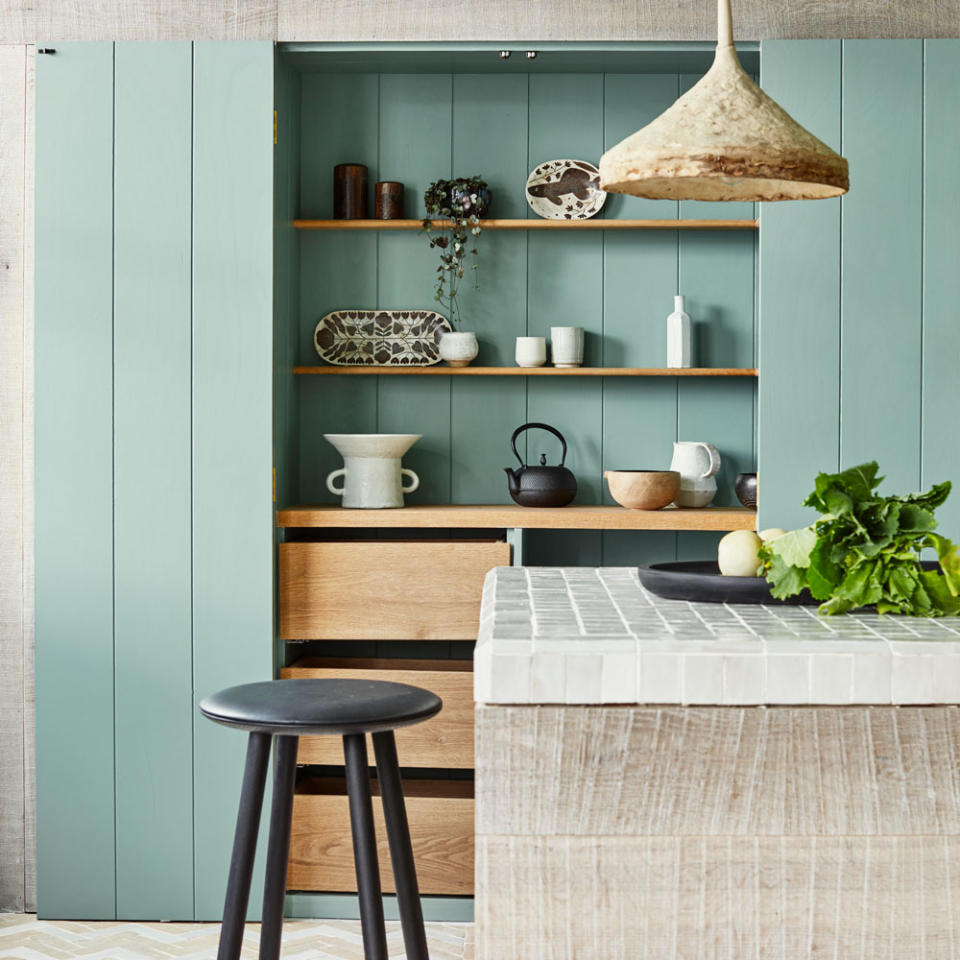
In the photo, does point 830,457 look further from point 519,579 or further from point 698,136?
point 698,136

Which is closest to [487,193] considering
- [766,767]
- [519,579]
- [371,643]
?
[371,643]

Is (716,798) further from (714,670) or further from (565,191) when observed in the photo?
(565,191)

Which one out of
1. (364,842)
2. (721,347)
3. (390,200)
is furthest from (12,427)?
(721,347)

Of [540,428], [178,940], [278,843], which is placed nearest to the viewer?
[278,843]

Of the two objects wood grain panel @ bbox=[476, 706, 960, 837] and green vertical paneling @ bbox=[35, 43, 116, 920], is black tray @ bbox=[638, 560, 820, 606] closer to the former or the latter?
wood grain panel @ bbox=[476, 706, 960, 837]

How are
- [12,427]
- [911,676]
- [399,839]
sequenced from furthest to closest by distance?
1. [12,427]
2. [399,839]
3. [911,676]

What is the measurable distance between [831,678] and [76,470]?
2300mm

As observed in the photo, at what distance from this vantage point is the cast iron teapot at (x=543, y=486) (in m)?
3.27

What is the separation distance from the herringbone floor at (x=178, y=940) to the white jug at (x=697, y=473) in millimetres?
1347

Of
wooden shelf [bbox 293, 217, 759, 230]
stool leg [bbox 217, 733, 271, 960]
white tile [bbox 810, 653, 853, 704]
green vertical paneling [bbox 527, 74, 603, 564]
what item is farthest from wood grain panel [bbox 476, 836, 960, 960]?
wooden shelf [bbox 293, 217, 759, 230]

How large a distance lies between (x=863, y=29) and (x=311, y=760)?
2.46m

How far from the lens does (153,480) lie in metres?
3.11

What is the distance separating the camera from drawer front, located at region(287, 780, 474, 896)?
10.3ft

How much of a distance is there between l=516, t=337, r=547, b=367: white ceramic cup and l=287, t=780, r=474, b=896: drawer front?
126 cm
